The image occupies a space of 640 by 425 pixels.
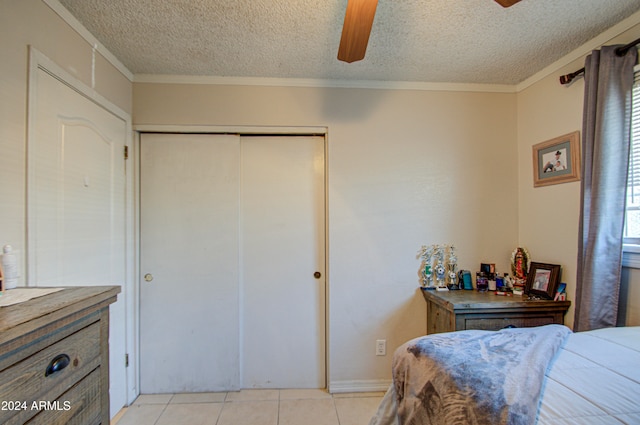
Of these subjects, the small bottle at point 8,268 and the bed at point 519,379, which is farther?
the small bottle at point 8,268

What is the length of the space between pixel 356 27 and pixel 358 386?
7.65 feet

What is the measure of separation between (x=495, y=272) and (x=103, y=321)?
2.51 m

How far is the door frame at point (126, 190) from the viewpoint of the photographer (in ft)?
4.13

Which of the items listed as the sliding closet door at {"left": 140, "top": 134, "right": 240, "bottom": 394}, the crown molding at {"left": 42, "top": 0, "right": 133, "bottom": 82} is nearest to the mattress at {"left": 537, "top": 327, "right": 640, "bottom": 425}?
the sliding closet door at {"left": 140, "top": 134, "right": 240, "bottom": 394}

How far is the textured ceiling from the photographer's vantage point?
4.78 ft

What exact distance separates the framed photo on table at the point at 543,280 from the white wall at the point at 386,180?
0.26 meters

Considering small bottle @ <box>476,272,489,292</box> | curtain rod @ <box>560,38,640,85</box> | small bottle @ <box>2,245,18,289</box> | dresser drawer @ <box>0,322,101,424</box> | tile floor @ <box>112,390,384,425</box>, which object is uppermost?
curtain rod @ <box>560,38,640,85</box>

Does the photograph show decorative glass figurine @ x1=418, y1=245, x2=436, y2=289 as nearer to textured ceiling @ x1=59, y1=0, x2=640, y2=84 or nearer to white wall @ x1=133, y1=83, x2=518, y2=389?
white wall @ x1=133, y1=83, x2=518, y2=389

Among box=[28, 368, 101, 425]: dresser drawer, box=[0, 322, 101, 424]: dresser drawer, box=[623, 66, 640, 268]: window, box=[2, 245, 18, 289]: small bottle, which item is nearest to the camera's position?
box=[0, 322, 101, 424]: dresser drawer

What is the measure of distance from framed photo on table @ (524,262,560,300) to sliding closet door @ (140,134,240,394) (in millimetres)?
2192

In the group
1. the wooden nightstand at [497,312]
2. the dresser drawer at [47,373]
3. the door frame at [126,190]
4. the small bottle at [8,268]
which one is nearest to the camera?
the dresser drawer at [47,373]

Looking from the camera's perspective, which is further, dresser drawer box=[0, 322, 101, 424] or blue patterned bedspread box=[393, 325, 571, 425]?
blue patterned bedspread box=[393, 325, 571, 425]

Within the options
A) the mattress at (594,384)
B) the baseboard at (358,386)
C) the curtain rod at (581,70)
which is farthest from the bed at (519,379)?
the curtain rod at (581,70)

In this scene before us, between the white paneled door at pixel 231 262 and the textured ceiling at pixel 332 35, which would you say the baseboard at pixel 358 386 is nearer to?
the white paneled door at pixel 231 262
